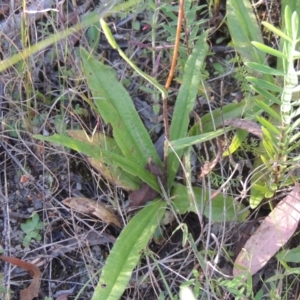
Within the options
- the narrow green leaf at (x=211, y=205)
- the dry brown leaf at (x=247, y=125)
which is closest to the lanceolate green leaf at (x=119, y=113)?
the narrow green leaf at (x=211, y=205)

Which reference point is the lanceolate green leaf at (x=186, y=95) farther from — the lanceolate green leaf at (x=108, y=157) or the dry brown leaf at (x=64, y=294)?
the dry brown leaf at (x=64, y=294)

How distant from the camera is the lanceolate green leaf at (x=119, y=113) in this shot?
1.41 meters

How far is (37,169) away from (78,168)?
12cm

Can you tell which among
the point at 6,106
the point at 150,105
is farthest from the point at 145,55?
the point at 6,106

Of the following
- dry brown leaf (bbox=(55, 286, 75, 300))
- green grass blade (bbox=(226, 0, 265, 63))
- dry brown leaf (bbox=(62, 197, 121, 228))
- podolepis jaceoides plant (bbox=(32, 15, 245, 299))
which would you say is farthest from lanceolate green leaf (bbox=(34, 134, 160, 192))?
green grass blade (bbox=(226, 0, 265, 63))

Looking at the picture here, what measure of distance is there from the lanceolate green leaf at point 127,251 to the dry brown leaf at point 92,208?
9 cm

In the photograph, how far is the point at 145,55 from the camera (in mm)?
1634

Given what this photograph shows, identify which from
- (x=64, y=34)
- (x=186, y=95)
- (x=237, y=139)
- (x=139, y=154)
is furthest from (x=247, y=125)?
(x=64, y=34)

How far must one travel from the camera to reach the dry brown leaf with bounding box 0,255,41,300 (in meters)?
1.36

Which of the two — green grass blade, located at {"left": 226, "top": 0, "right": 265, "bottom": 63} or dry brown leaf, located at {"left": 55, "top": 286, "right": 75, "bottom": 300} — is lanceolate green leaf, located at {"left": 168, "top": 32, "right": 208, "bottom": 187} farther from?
dry brown leaf, located at {"left": 55, "top": 286, "right": 75, "bottom": 300}

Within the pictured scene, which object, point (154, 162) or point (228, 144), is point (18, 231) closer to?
point (154, 162)

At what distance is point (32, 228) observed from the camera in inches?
56.8

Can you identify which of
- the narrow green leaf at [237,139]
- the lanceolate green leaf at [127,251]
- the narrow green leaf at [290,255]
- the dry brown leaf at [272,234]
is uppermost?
the narrow green leaf at [237,139]

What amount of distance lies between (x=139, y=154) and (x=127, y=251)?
27 centimetres
